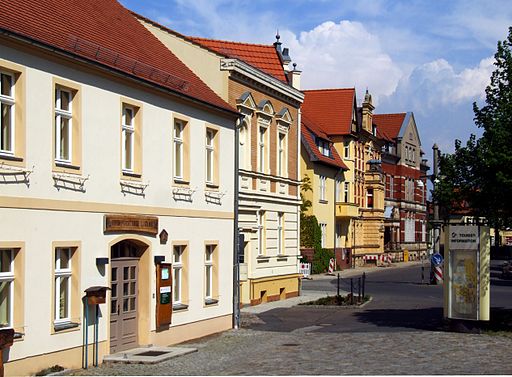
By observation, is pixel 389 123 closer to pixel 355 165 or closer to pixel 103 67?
pixel 355 165

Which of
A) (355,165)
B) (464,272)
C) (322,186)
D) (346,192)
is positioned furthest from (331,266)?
(464,272)

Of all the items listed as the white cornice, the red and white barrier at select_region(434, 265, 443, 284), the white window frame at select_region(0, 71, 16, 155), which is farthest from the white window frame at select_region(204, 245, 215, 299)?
the red and white barrier at select_region(434, 265, 443, 284)

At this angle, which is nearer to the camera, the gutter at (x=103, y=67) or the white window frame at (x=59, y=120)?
the gutter at (x=103, y=67)

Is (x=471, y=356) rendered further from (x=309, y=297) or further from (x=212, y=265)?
(x=309, y=297)

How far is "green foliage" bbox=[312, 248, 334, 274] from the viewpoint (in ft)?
185

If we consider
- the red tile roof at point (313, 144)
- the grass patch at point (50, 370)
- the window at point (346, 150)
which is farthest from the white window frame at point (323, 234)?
the grass patch at point (50, 370)

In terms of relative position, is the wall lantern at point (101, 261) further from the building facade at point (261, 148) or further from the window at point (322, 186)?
the window at point (322, 186)

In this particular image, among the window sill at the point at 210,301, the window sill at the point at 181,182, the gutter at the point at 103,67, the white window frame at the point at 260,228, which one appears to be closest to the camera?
the gutter at the point at 103,67

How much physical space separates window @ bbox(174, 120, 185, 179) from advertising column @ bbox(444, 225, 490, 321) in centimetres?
711

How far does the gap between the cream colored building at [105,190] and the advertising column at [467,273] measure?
603 centimetres

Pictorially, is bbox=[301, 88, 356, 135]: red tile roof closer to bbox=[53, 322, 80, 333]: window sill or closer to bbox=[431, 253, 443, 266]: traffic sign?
bbox=[431, 253, 443, 266]: traffic sign

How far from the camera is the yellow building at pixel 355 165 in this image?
63.8 m

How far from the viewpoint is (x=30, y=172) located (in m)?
15.1

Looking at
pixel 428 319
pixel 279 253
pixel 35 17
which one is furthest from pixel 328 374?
pixel 279 253
